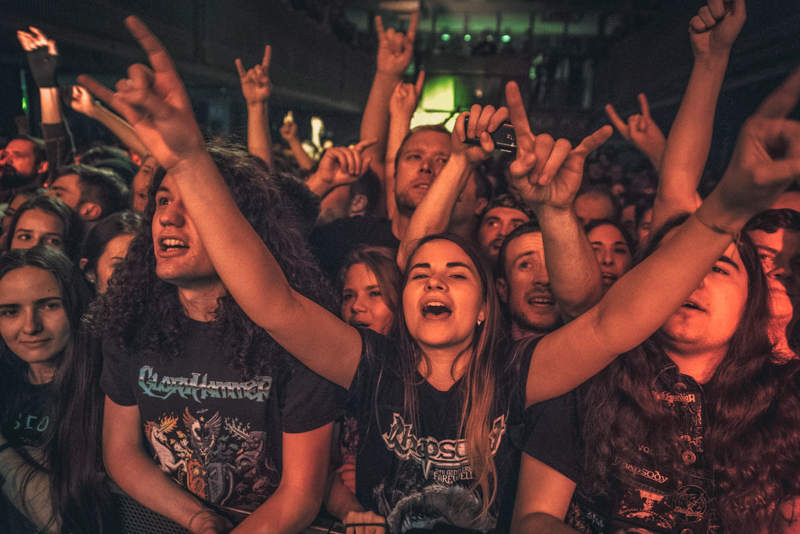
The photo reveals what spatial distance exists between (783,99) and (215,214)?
103 cm

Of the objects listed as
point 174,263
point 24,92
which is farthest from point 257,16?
point 174,263

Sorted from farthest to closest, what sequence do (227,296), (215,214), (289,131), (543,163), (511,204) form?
(289,131) → (511,204) → (227,296) → (543,163) → (215,214)

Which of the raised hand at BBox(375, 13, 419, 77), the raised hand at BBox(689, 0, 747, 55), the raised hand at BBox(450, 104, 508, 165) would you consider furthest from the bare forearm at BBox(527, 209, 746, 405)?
the raised hand at BBox(375, 13, 419, 77)

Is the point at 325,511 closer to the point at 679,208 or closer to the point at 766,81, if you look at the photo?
the point at 679,208

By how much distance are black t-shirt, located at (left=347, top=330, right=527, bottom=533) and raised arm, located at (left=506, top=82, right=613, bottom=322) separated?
0.89ft

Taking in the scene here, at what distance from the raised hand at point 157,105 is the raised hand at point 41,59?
2749mm

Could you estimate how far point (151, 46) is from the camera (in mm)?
975

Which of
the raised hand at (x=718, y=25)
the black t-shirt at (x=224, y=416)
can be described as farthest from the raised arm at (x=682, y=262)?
the raised hand at (x=718, y=25)

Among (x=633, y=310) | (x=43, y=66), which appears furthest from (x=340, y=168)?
(x=43, y=66)

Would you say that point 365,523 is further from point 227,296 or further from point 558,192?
point 558,192

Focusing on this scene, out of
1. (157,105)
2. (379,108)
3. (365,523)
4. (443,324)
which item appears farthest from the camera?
(379,108)

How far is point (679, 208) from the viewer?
1.73 meters

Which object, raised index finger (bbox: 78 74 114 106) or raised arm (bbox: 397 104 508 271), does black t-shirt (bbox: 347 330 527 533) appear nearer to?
raised arm (bbox: 397 104 508 271)

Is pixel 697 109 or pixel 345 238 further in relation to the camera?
pixel 345 238
